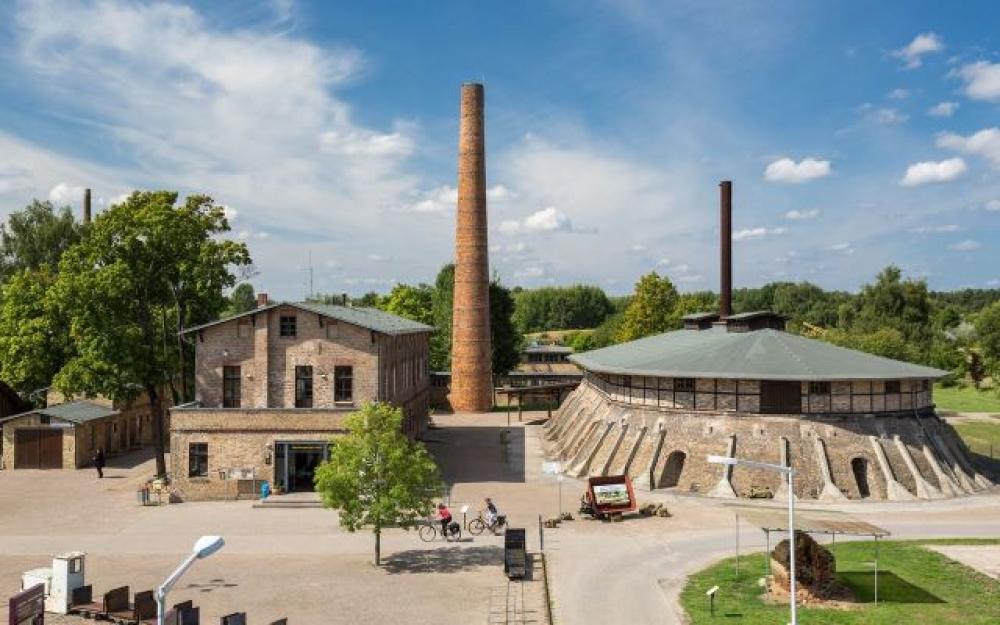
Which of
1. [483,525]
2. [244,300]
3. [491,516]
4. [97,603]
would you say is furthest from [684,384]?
[244,300]

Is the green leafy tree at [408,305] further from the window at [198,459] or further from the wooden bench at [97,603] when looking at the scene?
the wooden bench at [97,603]

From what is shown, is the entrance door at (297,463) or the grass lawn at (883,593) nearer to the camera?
the grass lawn at (883,593)

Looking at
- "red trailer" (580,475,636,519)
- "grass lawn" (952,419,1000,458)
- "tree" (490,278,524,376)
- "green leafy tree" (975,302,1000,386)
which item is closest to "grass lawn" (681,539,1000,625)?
"red trailer" (580,475,636,519)

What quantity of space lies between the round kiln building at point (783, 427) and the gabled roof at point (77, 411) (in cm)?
2744

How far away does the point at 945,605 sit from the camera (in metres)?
20.4

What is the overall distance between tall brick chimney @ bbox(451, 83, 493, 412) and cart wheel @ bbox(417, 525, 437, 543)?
116ft

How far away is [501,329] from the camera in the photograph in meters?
73.2

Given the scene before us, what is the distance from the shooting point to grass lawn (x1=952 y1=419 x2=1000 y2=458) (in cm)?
4631

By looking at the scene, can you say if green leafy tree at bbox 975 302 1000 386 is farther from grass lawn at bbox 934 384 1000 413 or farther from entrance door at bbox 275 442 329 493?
entrance door at bbox 275 442 329 493

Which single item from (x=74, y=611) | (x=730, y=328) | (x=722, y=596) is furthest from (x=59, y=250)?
(x=722, y=596)

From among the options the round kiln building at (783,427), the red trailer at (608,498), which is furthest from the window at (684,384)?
the red trailer at (608,498)

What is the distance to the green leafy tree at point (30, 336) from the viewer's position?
41719 mm

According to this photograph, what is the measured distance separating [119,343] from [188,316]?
156 inches

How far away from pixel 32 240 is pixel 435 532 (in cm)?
4651
